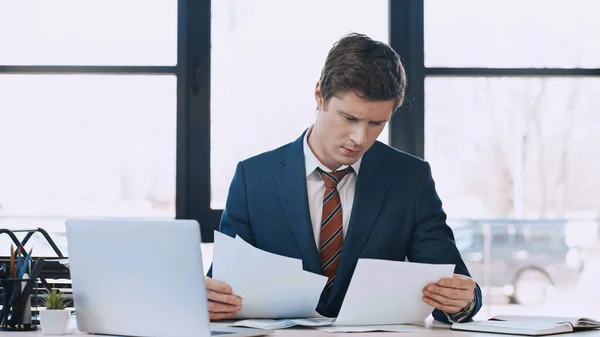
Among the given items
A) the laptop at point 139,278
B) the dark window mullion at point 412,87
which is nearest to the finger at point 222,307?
the laptop at point 139,278

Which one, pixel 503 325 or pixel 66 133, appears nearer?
pixel 503 325

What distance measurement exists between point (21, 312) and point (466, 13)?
2.34m

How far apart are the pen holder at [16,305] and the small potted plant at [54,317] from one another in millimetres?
54

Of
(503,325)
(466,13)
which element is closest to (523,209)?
(466,13)

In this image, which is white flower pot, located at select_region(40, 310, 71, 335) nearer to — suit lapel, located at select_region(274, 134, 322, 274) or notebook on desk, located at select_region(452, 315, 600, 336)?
suit lapel, located at select_region(274, 134, 322, 274)

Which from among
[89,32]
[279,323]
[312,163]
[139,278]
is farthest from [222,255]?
[89,32]

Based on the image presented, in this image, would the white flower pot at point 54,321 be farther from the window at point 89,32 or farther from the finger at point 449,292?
the window at point 89,32

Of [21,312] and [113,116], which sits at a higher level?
[113,116]

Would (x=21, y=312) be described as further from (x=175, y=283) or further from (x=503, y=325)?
(x=503, y=325)

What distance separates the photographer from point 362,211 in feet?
7.57

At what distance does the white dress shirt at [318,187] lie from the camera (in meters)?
2.35

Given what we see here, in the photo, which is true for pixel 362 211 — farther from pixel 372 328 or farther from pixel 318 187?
pixel 372 328

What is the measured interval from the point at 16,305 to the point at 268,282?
55 cm

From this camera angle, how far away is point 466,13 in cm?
351
